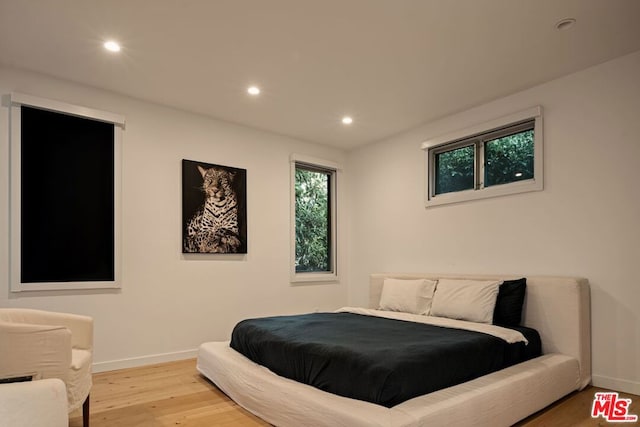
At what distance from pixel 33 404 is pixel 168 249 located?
2.82m

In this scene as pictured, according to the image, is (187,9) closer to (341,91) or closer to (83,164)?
(341,91)

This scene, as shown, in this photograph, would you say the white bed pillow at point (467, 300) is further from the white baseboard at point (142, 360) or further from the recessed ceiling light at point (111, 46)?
the recessed ceiling light at point (111, 46)

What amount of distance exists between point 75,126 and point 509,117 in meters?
4.04

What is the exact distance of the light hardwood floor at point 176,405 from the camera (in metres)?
2.55

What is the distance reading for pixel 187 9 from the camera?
8.48ft

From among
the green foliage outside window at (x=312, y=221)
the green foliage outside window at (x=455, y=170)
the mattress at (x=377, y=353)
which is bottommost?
the mattress at (x=377, y=353)

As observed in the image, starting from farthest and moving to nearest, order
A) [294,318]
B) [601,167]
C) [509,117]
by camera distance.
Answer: [509,117] → [294,318] → [601,167]

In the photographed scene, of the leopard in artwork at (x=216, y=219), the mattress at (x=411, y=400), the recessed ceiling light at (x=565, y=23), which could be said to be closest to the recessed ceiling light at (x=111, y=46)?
the leopard in artwork at (x=216, y=219)

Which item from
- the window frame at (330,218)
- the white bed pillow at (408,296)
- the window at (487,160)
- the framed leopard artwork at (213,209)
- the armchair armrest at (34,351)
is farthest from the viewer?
the window frame at (330,218)

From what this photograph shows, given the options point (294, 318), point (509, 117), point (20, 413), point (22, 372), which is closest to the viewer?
point (20, 413)

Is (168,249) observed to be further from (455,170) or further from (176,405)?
(455,170)

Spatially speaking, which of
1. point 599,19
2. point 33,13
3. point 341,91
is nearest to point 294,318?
point 341,91

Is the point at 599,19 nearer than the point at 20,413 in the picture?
No

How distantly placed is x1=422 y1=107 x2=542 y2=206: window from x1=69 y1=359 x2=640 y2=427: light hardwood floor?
188cm
